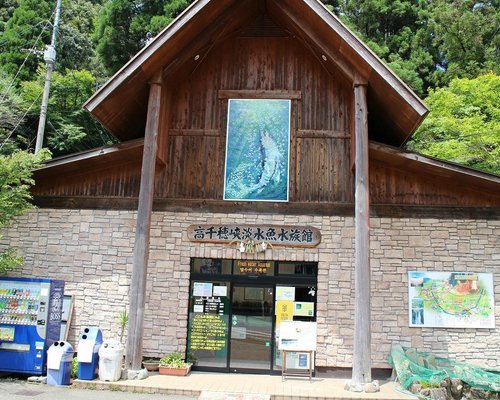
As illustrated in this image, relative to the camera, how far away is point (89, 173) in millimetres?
11578

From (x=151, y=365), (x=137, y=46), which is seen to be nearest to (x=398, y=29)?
(x=137, y=46)

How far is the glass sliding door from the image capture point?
1054 centimetres

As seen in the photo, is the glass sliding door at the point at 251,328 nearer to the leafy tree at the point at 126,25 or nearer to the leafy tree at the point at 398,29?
the leafy tree at the point at 126,25

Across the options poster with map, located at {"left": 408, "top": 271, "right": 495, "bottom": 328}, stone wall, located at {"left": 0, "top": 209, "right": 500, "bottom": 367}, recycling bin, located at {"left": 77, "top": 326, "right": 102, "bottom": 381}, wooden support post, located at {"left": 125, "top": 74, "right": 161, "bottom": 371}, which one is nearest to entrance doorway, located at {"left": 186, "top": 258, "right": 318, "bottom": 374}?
stone wall, located at {"left": 0, "top": 209, "right": 500, "bottom": 367}

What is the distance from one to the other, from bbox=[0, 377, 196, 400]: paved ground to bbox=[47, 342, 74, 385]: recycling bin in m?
0.18

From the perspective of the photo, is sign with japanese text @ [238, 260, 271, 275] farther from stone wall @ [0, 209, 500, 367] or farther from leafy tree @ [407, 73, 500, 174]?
leafy tree @ [407, 73, 500, 174]

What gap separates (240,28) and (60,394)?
911cm

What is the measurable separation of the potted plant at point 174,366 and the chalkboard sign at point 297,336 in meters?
2.08

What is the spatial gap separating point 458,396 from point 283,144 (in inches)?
249

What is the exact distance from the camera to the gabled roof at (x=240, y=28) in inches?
384

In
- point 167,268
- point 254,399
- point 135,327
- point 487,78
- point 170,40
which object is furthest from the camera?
point 487,78

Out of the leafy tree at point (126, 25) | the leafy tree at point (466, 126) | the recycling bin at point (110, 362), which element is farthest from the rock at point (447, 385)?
the leafy tree at point (126, 25)

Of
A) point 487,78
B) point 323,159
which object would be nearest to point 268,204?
point 323,159

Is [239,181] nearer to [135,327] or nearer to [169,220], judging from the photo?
[169,220]
